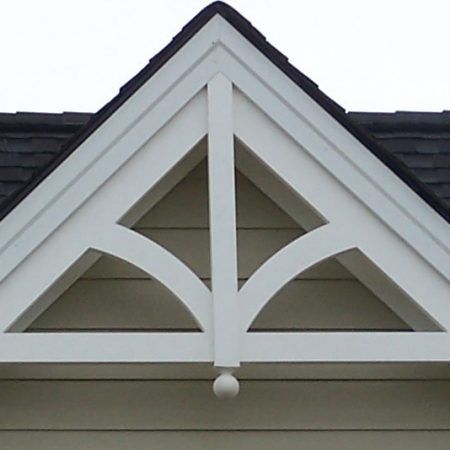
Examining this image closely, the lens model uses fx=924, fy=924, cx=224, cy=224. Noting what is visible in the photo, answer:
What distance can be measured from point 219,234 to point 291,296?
1.86ft

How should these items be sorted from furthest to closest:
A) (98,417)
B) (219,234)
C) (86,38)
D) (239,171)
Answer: (86,38), (239,171), (98,417), (219,234)

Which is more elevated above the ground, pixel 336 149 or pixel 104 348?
pixel 336 149

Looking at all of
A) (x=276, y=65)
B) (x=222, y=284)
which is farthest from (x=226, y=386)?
(x=276, y=65)

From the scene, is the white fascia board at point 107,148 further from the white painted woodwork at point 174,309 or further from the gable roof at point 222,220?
the white painted woodwork at point 174,309

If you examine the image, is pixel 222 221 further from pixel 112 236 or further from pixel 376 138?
pixel 376 138

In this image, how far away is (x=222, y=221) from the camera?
10.2ft

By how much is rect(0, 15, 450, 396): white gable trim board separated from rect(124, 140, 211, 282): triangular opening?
0.97 feet

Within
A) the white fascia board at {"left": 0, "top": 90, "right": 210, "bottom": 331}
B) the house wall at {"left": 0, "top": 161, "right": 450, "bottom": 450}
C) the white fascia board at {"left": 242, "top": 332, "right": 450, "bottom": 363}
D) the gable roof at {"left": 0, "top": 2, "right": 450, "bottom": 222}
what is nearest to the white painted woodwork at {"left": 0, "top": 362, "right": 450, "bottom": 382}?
the house wall at {"left": 0, "top": 161, "right": 450, "bottom": 450}

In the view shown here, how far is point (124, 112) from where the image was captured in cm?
321

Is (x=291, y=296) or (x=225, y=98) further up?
(x=225, y=98)

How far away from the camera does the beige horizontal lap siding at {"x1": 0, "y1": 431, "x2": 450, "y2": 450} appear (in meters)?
3.34

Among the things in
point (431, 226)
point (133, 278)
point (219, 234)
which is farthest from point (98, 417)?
point (431, 226)

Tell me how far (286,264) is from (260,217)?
22.0 inches

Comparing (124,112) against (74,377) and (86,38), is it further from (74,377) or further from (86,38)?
(86,38)
